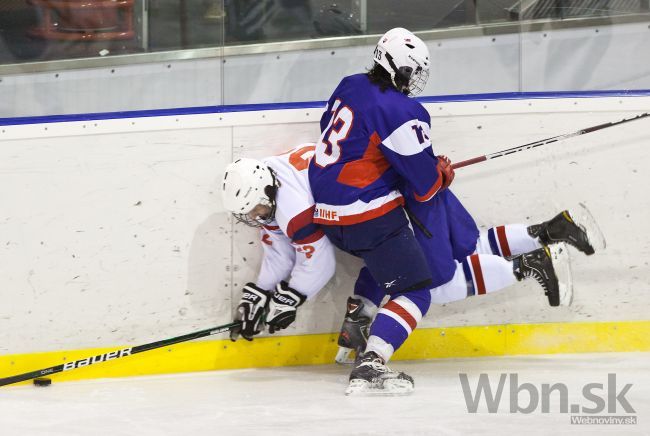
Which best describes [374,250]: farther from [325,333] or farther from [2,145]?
[2,145]

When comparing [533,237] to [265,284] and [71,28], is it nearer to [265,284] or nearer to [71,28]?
[265,284]

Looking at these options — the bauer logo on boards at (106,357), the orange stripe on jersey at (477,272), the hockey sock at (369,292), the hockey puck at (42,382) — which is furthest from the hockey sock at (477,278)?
the hockey puck at (42,382)

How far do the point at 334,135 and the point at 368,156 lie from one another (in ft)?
0.50

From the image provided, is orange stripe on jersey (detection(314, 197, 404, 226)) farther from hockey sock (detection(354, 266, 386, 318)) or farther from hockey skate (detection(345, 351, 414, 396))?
hockey skate (detection(345, 351, 414, 396))

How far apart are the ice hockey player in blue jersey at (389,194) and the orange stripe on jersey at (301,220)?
0.04 m

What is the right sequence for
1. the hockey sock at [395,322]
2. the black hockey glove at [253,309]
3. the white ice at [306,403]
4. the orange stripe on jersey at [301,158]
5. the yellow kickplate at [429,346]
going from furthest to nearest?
1. the yellow kickplate at [429,346]
2. the black hockey glove at [253,309]
3. the orange stripe on jersey at [301,158]
4. the hockey sock at [395,322]
5. the white ice at [306,403]

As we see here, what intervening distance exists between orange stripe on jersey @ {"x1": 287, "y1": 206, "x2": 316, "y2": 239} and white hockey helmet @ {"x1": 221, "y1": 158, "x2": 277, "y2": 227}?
0.09 meters

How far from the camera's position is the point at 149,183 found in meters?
3.82

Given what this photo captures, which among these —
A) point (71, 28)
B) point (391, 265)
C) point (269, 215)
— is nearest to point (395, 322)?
point (391, 265)

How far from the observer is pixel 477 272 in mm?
3678

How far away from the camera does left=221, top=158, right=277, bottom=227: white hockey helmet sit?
3.52m

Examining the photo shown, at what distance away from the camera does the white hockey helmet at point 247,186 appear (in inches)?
139

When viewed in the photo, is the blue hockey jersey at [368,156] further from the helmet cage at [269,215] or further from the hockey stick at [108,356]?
the hockey stick at [108,356]

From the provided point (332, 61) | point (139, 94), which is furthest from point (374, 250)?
point (139, 94)
